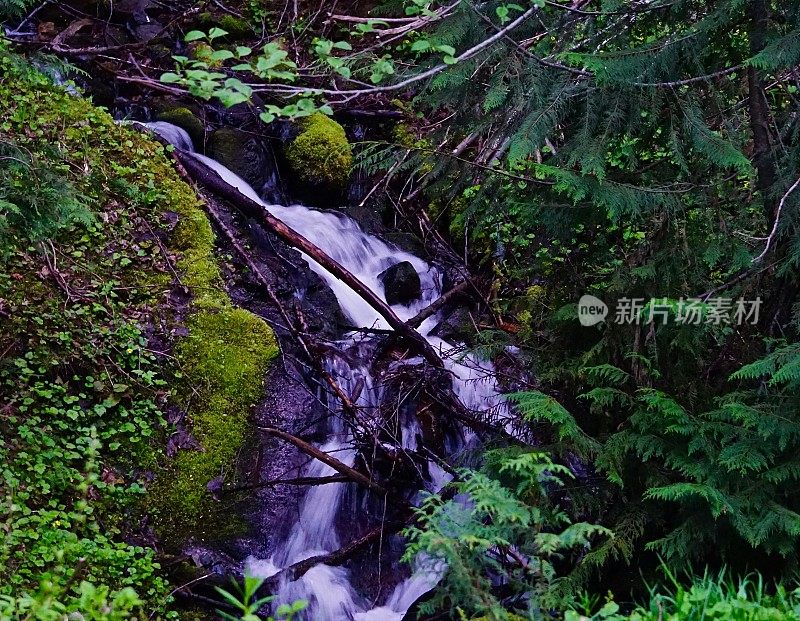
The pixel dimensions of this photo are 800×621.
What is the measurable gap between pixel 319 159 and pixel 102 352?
4.42 m

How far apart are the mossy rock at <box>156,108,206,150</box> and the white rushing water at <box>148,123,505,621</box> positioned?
98mm

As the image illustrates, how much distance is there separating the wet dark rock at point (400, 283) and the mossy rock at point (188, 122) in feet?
9.21

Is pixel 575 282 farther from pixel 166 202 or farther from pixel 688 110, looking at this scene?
pixel 166 202

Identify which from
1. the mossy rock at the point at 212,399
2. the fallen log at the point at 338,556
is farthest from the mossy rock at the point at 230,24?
the fallen log at the point at 338,556

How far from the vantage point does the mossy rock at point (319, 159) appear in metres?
8.60

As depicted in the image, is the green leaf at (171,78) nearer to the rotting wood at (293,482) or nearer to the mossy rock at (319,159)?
the rotting wood at (293,482)

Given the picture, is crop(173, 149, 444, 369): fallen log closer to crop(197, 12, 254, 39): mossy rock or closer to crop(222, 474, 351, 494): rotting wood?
crop(222, 474, 351, 494): rotting wood

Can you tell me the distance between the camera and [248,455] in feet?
17.0

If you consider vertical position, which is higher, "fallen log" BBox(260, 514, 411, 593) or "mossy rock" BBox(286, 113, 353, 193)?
"mossy rock" BBox(286, 113, 353, 193)

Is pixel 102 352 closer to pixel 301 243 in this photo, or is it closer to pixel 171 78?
pixel 301 243

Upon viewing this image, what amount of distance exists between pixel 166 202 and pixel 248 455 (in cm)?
259

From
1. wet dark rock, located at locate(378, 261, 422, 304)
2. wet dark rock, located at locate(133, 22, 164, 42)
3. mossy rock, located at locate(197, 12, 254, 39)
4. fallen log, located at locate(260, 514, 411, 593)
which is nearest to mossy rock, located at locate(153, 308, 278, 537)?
fallen log, located at locate(260, 514, 411, 593)

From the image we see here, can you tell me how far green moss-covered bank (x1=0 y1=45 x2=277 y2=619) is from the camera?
13.1 ft

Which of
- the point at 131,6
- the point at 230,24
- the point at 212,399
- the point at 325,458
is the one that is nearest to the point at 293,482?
the point at 325,458
